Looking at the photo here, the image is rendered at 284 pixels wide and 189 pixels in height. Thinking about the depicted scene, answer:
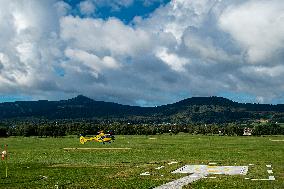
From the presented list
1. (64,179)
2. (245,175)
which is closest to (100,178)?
(64,179)

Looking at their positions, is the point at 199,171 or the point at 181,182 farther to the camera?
the point at 199,171

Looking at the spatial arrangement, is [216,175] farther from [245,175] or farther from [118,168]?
[118,168]

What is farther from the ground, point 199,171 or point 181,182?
point 199,171

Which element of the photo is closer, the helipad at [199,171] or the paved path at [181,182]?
the paved path at [181,182]

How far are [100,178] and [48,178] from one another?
5626 mm

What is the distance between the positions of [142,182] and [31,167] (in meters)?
21.9

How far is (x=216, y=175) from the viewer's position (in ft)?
148

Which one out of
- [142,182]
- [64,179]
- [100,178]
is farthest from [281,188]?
[64,179]

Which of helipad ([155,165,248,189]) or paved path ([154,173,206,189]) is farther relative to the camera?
helipad ([155,165,248,189])

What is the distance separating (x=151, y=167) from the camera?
53.3 meters

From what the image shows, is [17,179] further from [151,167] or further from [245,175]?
[245,175]

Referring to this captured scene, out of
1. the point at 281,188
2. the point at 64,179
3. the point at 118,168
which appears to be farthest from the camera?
the point at 118,168

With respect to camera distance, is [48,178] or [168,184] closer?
[168,184]

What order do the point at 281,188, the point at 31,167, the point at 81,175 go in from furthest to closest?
the point at 31,167 < the point at 81,175 < the point at 281,188
